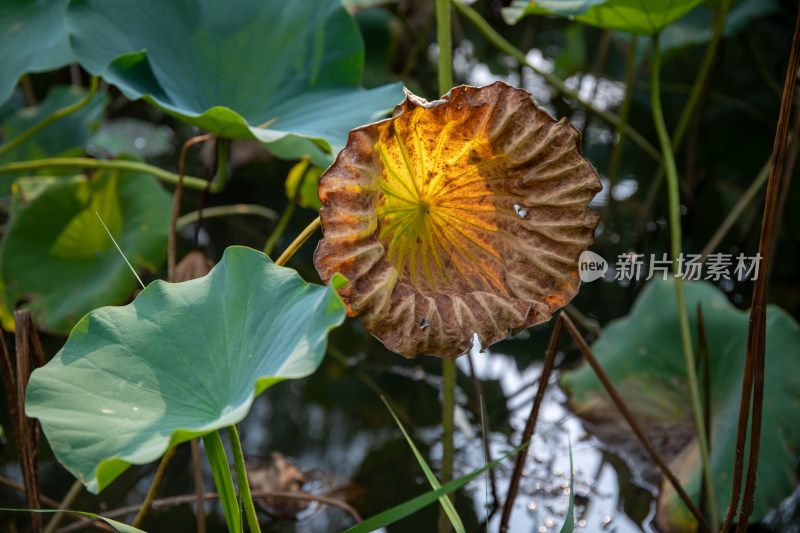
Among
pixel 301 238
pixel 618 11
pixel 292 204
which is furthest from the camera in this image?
pixel 292 204

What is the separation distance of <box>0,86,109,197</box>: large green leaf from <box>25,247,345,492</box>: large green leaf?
4.41 ft

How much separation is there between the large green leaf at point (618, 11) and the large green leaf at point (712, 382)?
0.54 m

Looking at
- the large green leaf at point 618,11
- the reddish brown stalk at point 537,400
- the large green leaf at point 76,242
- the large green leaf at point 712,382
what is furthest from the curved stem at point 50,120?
the large green leaf at point 712,382

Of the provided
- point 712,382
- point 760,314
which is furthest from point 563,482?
point 760,314

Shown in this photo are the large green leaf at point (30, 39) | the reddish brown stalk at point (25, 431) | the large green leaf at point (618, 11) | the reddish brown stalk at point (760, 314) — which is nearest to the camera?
the reddish brown stalk at point (760, 314)

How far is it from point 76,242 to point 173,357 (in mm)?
1080

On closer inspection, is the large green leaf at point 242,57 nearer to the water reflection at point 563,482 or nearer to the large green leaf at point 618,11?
the large green leaf at point 618,11

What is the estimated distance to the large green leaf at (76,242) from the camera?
1.52m

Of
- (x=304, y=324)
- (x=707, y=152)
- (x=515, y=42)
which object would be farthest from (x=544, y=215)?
(x=515, y=42)

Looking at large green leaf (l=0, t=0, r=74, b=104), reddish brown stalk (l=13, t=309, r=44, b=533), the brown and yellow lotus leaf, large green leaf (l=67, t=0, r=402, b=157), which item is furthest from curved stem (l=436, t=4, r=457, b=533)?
large green leaf (l=0, t=0, r=74, b=104)

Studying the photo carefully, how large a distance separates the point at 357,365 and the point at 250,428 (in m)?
0.32

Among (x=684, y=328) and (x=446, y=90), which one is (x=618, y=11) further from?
(x=684, y=328)

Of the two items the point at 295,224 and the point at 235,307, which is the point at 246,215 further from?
the point at 235,307

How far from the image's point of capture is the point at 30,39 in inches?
52.8
